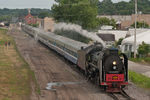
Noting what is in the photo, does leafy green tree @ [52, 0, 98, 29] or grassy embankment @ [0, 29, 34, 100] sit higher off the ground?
leafy green tree @ [52, 0, 98, 29]

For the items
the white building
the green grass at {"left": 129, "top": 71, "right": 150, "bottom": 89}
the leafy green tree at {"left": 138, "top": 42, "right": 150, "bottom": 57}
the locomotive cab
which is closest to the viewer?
the locomotive cab

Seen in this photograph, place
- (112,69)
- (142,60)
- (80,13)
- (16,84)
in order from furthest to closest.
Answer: (80,13)
(142,60)
(16,84)
(112,69)

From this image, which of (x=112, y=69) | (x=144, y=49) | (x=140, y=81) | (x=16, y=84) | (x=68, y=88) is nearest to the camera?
(x=112, y=69)

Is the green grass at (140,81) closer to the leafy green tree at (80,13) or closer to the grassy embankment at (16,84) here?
the grassy embankment at (16,84)

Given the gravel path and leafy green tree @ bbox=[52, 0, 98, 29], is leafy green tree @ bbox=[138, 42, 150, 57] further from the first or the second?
leafy green tree @ bbox=[52, 0, 98, 29]

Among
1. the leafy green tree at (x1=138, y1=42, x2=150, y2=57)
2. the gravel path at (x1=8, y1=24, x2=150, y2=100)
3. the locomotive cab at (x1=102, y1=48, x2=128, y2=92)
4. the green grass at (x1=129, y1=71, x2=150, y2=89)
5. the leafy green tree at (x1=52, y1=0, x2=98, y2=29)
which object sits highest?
the leafy green tree at (x1=52, y1=0, x2=98, y2=29)

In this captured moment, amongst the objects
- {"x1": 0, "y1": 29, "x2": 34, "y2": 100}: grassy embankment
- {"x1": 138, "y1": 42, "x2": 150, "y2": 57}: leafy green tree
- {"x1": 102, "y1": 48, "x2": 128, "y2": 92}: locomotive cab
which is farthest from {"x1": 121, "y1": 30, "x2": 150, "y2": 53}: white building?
{"x1": 102, "y1": 48, "x2": 128, "y2": 92}: locomotive cab

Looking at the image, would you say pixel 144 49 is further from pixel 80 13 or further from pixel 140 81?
pixel 80 13

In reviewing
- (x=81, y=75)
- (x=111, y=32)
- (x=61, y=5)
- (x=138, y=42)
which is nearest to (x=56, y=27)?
(x=61, y=5)

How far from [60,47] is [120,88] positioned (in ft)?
72.4

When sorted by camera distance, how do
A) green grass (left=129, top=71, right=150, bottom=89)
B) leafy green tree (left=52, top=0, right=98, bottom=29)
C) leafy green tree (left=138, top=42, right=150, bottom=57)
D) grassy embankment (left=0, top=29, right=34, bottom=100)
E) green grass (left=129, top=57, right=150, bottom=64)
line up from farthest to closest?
leafy green tree (left=52, top=0, right=98, bottom=29)
leafy green tree (left=138, top=42, right=150, bottom=57)
green grass (left=129, top=57, right=150, bottom=64)
green grass (left=129, top=71, right=150, bottom=89)
grassy embankment (left=0, top=29, right=34, bottom=100)

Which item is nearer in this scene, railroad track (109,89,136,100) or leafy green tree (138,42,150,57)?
railroad track (109,89,136,100)

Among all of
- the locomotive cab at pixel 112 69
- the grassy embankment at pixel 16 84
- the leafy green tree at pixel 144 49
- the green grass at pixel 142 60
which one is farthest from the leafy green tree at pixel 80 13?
the locomotive cab at pixel 112 69

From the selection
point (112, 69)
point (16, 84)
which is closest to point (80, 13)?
point (16, 84)
